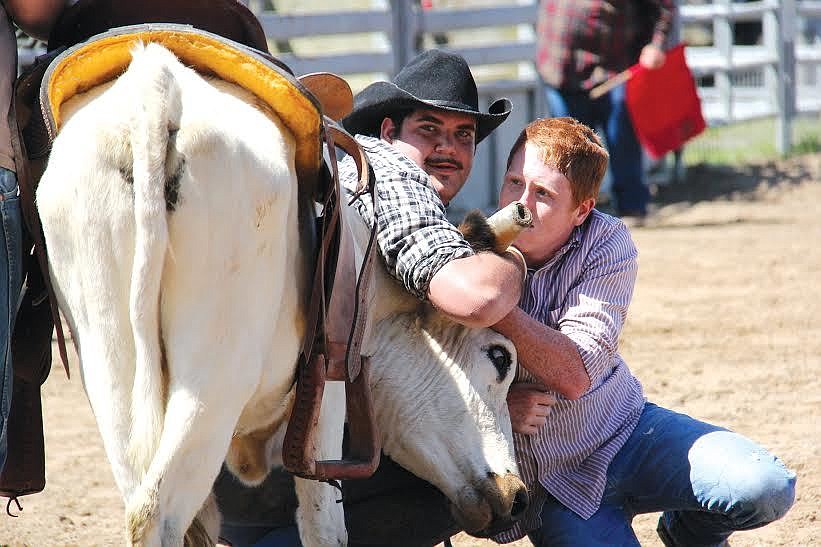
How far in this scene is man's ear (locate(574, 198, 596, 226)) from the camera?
2859mm

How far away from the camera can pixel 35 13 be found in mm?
2471

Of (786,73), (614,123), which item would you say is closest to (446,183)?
(614,123)

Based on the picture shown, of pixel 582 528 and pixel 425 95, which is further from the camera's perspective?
pixel 425 95

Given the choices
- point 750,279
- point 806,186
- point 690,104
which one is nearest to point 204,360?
point 750,279

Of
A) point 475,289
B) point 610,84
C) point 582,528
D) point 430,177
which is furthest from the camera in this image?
point 610,84

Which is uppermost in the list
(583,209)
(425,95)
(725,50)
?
(425,95)

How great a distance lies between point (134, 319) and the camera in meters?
1.93

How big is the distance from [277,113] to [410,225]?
534mm

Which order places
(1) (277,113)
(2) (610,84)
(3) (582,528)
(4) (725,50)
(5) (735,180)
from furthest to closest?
1. (4) (725,50)
2. (5) (735,180)
3. (2) (610,84)
4. (3) (582,528)
5. (1) (277,113)

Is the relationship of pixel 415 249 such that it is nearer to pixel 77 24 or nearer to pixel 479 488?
pixel 479 488

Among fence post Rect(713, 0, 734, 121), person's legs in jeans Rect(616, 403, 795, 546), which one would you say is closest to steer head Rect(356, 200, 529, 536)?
person's legs in jeans Rect(616, 403, 795, 546)

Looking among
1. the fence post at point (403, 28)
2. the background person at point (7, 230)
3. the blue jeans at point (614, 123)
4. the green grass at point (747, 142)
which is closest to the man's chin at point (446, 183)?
the background person at point (7, 230)

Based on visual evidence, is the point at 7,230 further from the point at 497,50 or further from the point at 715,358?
the point at 497,50

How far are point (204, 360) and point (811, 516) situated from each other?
223cm
